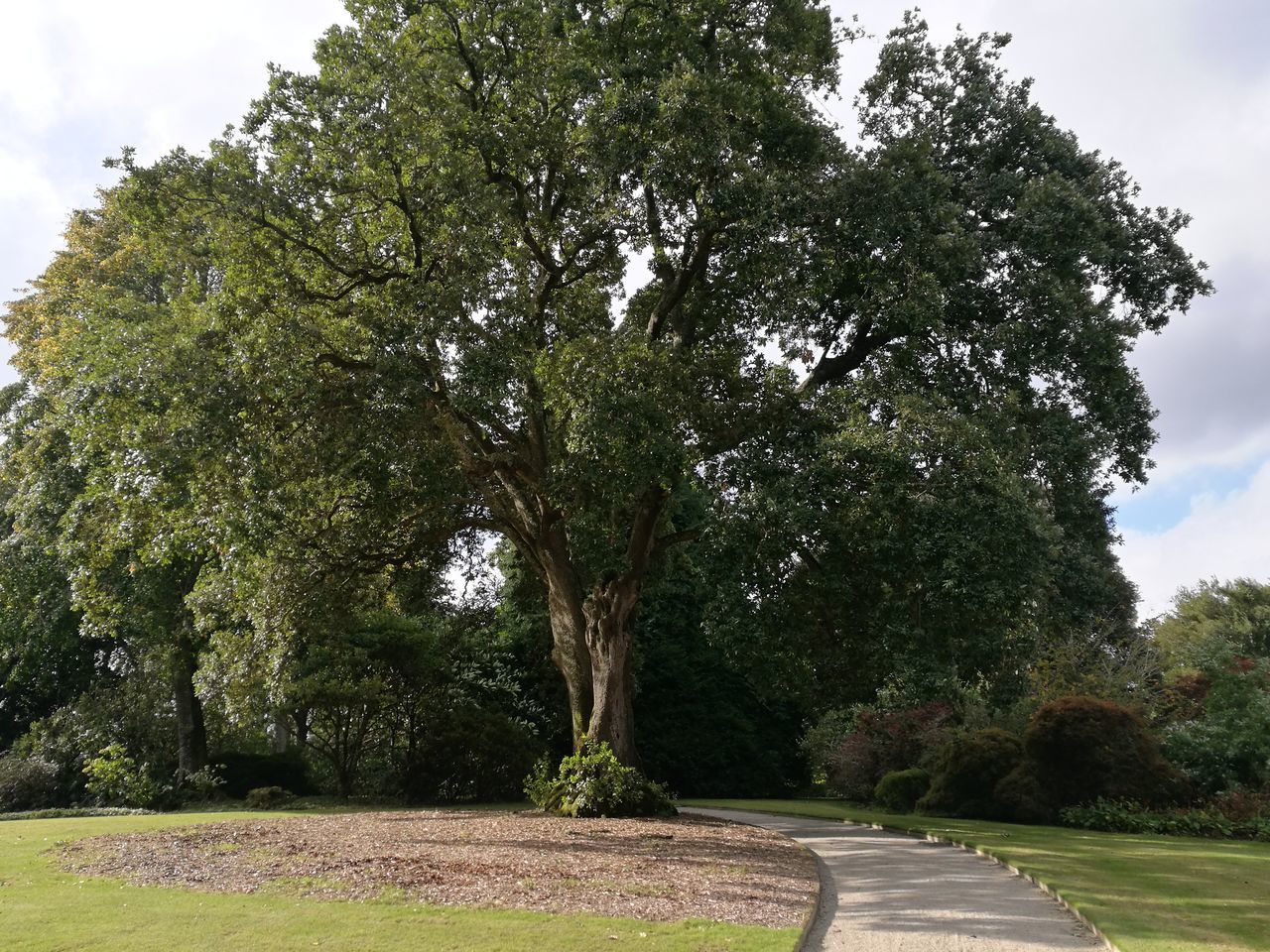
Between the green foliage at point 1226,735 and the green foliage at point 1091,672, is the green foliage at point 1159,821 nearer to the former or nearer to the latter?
the green foliage at point 1226,735

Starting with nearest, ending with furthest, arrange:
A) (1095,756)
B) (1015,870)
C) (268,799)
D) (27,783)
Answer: (1015,870), (1095,756), (268,799), (27,783)

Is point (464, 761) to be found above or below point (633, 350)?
below

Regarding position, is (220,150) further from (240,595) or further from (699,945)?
(699,945)

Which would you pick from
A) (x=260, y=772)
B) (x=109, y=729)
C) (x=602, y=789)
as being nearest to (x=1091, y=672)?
(x=602, y=789)

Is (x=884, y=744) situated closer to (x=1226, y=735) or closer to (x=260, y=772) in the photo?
(x=1226, y=735)

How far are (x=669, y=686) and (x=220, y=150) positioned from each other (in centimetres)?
1802

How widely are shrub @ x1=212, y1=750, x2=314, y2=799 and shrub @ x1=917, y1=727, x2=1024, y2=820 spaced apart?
15.9 m

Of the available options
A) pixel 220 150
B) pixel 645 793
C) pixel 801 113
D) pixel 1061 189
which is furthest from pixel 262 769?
pixel 1061 189

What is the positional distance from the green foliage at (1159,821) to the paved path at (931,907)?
14.3 ft

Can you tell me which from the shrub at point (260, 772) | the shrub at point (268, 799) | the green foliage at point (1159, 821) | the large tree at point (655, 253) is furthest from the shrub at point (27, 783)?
the green foliage at point (1159, 821)

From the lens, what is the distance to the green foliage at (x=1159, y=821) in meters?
14.4

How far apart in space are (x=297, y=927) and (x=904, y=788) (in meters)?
15.1

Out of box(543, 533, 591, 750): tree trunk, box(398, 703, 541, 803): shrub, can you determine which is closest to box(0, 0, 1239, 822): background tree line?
box(543, 533, 591, 750): tree trunk

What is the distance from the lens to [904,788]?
754 inches
